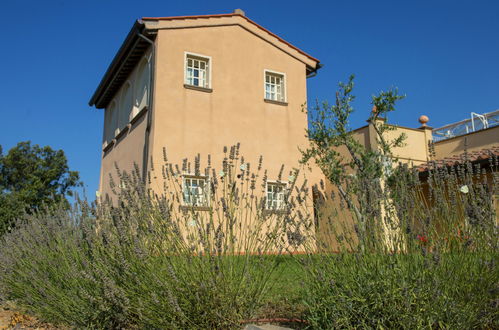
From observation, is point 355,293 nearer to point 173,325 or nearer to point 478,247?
point 478,247

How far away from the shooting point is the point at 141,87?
1270 cm

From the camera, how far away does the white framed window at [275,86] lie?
41.9 ft

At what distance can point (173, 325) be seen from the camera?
290 centimetres

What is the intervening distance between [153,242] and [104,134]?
47.9 feet

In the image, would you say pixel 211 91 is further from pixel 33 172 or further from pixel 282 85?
pixel 33 172

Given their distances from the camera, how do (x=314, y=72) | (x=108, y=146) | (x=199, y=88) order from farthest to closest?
(x=108, y=146) < (x=314, y=72) < (x=199, y=88)

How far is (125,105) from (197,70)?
13.0ft

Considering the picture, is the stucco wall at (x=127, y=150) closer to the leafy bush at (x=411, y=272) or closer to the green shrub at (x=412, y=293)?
the leafy bush at (x=411, y=272)

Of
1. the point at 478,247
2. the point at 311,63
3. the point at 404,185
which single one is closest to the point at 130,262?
the point at 404,185

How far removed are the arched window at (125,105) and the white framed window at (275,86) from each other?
14.9 ft

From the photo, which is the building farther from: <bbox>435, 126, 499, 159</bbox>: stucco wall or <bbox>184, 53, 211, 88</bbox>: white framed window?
<bbox>435, 126, 499, 159</bbox>: stucco wall

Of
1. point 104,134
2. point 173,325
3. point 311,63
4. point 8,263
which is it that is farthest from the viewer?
point 104,134

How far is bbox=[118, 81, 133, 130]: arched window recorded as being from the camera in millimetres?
13859

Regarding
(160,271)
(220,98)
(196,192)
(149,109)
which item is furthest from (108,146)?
(160,271)
